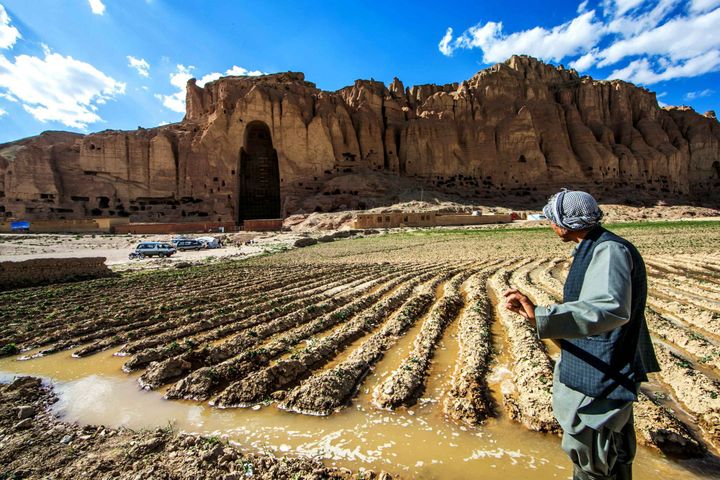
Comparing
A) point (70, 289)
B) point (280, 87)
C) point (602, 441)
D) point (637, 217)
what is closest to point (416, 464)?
point (602, 441)

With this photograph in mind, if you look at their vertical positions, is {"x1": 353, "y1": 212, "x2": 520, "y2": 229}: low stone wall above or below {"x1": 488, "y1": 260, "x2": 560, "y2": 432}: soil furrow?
above

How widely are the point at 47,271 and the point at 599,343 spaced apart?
58.8 ft

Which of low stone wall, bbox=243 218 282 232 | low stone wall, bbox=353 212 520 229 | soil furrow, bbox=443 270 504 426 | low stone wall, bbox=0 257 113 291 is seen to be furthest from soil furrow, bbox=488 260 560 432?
low stone wall, bbox=243 218 282 232

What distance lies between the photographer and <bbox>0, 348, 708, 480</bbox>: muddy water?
9.09 feet

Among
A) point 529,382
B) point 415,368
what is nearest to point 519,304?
point 529,382

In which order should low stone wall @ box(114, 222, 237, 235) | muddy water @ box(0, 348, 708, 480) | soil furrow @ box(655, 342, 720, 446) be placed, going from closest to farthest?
1. muddy water @ box(0, 348, 708, 480)
2. soil furrow @ box(655, 342, 720, 446)
3. low stone wall @ box(114, 222, 237, 235)

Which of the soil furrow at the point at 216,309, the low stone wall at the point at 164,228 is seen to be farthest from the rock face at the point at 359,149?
the soil furrow at the point at 216,309

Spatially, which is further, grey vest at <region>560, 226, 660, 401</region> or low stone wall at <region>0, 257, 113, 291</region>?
low stone wall at <region>0, 257, 113, 291</region>

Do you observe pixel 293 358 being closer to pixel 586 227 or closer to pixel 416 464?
pixel 416 464

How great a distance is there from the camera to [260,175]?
58656mm

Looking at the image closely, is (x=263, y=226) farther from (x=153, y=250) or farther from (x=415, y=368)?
(x=415, y=368)

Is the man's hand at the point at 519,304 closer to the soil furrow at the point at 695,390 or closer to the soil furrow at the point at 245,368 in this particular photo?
the soil furrow at the point at 695,390

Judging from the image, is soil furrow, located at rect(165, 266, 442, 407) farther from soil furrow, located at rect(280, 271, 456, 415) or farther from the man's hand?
the man's hand

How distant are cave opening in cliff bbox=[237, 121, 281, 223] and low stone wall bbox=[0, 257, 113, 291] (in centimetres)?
4288
